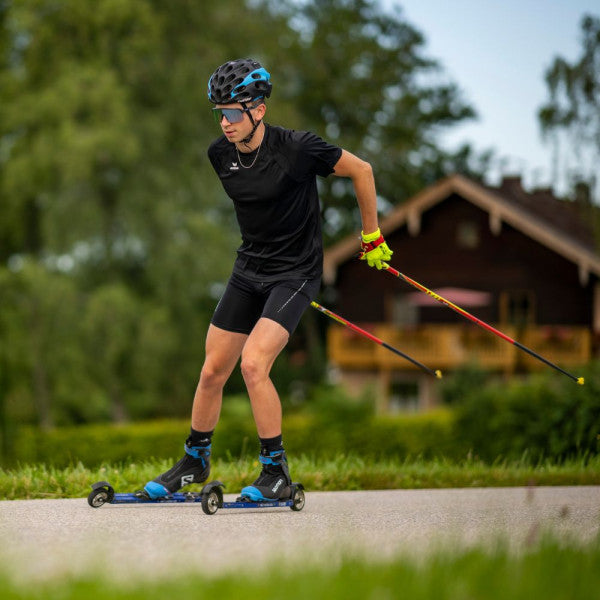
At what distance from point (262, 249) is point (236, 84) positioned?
0.90 metres

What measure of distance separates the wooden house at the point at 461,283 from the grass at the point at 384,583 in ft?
95.0

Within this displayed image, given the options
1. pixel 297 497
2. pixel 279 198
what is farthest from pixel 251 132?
pixel 297 497

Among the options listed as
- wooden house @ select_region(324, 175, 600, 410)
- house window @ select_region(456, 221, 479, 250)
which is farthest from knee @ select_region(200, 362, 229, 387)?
house window @ select_region(456, 221, 479, 250)

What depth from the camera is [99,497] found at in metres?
6.17

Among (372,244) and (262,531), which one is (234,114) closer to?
(372,244)

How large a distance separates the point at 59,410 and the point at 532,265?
14.8 m

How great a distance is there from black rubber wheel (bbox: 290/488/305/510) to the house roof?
25463 mm

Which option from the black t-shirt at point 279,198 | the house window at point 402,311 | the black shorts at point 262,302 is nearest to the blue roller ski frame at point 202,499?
the black shorts at point 262,302

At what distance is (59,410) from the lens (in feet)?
101

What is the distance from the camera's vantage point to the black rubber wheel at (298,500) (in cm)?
617

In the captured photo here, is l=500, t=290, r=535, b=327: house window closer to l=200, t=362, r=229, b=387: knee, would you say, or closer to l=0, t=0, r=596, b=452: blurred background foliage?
l=0, t=0, r=596, b=452: blurred background foliage

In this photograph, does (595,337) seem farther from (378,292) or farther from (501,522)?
(501,522)

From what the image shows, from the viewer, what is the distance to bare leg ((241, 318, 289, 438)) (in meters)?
5.91

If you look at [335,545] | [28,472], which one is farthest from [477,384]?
[335,545]
